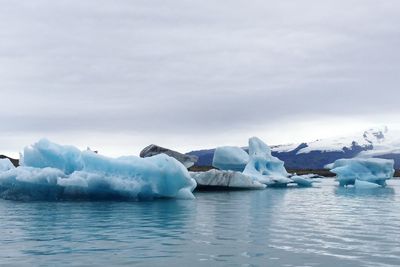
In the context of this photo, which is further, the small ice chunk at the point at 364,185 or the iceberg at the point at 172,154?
the small ice chunk at the point at 364,185

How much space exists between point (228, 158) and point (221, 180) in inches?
388

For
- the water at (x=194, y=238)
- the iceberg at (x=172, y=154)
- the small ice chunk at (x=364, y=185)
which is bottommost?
the water at (x=194, y=238)

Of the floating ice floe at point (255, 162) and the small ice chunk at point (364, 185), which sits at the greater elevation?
the floating ice floe at point (255, 162)

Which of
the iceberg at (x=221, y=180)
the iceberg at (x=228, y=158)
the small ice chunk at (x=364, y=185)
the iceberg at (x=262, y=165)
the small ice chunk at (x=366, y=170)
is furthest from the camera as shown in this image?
the small ice chunk at (x=366, y=170)

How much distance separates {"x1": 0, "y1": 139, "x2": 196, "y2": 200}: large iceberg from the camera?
2316 cm

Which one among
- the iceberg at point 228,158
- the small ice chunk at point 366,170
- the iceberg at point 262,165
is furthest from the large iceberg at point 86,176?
the small ice chunk at point 366,170

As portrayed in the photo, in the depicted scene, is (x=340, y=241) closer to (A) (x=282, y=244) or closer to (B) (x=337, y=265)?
(A) (x=282, y=244)

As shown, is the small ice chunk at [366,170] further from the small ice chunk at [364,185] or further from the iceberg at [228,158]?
the iceberg at [228,158]

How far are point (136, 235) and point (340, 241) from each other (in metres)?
4.52

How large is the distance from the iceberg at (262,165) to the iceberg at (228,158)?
1.22 m

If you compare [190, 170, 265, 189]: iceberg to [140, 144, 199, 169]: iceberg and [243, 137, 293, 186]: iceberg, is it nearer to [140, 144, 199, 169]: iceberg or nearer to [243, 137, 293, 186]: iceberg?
[140, 144, 199, 169]: iceberg

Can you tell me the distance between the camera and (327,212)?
20.5 meters

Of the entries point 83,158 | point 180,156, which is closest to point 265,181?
point 180,156

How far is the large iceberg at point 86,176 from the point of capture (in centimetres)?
2316
